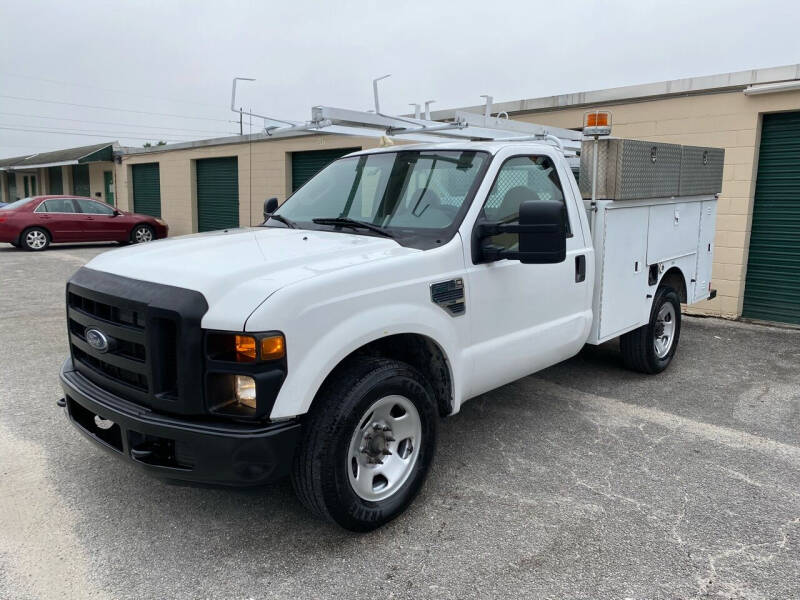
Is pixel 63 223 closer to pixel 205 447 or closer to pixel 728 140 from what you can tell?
pixel 728 140

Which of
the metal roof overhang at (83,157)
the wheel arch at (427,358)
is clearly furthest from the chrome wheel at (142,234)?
the wheel arch at (427,358)

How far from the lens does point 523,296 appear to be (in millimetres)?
4031

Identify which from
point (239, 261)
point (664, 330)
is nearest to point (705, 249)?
point (664, 330)

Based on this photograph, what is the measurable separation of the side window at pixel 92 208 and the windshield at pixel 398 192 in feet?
50.0

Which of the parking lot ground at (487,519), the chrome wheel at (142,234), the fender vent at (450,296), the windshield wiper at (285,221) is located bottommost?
the parking lot ground at (487,519)

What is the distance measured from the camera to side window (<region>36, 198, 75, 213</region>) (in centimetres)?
1703

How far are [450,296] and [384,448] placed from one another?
0.90 metres

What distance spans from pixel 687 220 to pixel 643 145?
Answer: 1279 millimetres

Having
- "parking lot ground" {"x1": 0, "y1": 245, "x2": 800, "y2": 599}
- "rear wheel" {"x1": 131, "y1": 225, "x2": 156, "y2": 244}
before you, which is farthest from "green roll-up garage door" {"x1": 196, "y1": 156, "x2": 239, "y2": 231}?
"parking lot ground" {"x1": 0, "y1": 245, "x2": 800, "y2": 599}

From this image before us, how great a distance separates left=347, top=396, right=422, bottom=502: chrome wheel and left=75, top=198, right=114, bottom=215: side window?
17013mm

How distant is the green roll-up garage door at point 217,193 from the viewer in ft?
57.9

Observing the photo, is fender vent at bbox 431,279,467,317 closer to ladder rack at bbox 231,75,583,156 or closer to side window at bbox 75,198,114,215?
ladder rack at bbox 231,75,583,156

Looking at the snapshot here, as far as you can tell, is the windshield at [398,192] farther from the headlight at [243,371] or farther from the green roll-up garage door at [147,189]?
the green roll-up garage door at [147,189]

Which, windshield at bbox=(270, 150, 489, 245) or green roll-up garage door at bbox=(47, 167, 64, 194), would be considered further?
green roll-up garage door at bbox=(47, 167, 64, 194)
